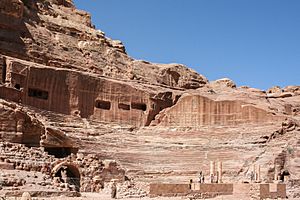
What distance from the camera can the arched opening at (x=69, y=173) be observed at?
31.2m

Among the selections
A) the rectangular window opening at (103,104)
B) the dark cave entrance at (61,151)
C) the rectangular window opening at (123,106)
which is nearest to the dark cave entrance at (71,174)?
the dark cave entrance at (61,151)

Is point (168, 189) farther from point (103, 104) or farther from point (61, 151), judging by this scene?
point (103, 104)

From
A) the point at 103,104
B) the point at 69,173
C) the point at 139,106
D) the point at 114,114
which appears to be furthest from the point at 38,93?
the point at 139,106

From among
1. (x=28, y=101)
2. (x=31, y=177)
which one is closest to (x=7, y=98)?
(x=28, y=101)

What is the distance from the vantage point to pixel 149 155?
129 ft

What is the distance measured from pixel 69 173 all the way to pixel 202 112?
18.1 m

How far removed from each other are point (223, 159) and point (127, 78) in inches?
644

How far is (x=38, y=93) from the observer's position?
132ft

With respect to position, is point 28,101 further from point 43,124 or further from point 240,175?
point 240,175

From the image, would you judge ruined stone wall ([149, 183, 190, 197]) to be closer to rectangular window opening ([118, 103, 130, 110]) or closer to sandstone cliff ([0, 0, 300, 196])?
sandstone cliff ([0, 0, 300, 196])

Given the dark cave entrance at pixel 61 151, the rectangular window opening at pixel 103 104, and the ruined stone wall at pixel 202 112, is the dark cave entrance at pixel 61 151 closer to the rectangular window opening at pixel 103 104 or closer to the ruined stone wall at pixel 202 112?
the rectangular window opening at pixel 103 104

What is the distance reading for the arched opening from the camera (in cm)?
3116

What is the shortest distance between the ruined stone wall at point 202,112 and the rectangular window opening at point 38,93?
40.3 feet

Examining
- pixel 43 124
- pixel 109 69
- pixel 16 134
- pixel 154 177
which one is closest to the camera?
pixel 16 134
